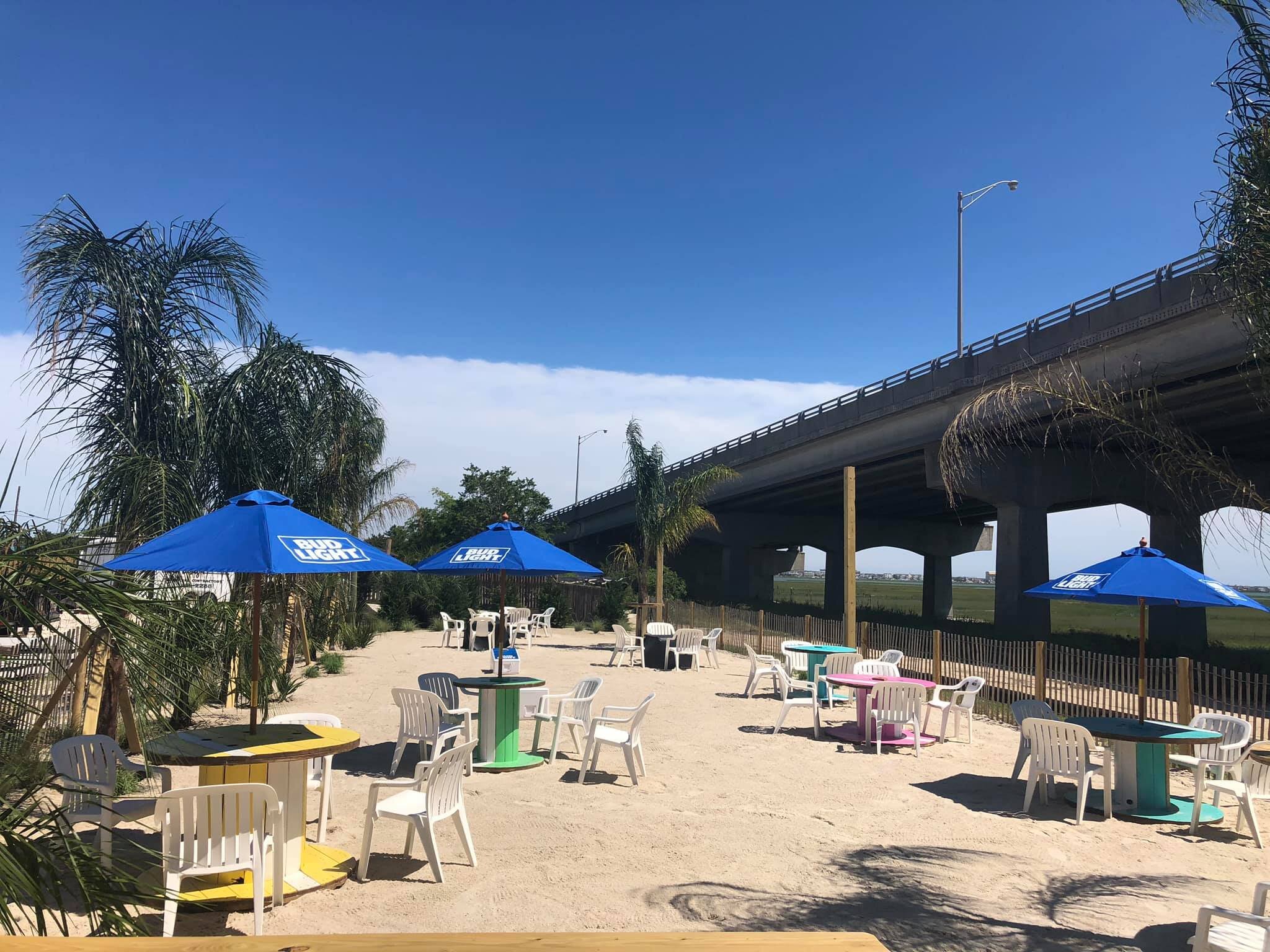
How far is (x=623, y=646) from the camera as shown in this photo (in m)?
21.6

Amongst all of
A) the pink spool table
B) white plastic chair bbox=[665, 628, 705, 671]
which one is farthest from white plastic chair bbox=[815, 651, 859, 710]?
white plastic chair bbox=[665, 628, 705, 671]

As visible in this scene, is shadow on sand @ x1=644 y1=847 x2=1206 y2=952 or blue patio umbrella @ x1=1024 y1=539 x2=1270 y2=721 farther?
blue patio umbrella @ x1=1024 y1=539 x2=1270 y2=721

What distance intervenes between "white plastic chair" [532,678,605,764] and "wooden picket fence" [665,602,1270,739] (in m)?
6.67

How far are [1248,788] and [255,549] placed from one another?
27.1 ft

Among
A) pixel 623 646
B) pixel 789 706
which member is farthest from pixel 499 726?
pixel 623 646

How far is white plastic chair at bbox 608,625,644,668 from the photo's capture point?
21438 millimetres

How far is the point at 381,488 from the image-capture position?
29812mm

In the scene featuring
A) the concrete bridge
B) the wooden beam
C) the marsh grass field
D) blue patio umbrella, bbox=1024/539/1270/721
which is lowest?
the marsh grass field

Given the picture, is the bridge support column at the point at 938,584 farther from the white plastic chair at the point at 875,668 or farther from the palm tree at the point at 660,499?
the white plastic chair at the point at 875,668

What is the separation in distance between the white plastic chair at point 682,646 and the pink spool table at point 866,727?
25.6 feet

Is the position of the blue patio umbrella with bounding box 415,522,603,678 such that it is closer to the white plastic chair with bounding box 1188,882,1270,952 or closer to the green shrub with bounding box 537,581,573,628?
the white plastic chair with bounding box 1188,882,1270,952

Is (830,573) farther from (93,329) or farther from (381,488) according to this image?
(93,329)

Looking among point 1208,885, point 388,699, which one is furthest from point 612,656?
point 1208,885

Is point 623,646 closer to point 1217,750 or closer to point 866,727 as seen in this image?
point 866,727
